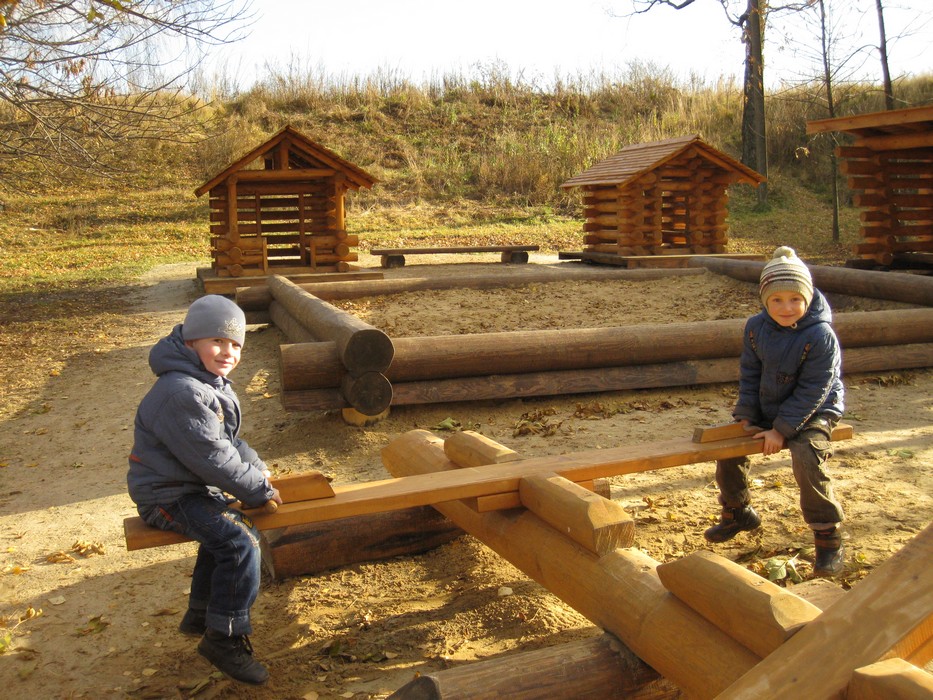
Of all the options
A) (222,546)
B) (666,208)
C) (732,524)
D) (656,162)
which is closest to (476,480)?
(222,546)

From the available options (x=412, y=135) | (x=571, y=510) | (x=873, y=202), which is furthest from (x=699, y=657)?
(x=412, y=135)

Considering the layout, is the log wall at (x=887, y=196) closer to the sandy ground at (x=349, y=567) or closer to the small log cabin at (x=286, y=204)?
the sandy ground at (x=349, y=567)

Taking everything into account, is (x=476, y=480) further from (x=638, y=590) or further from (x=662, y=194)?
(x=662, y=194)

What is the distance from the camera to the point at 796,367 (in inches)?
157

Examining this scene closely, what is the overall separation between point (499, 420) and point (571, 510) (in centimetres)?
359

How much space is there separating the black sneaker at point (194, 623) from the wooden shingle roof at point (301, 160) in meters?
10.4

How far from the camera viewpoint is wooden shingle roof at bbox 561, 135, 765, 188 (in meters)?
15.4

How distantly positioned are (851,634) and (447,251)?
50.5ft

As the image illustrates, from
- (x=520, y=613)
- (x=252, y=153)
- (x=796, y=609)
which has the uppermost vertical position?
(x=252, y=153)

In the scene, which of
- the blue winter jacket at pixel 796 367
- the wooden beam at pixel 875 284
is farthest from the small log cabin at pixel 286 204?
the blue winter jacket at pixel 796 367

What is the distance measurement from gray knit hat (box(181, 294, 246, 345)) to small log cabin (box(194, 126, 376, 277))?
10.4 m

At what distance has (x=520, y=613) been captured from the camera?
3738mm

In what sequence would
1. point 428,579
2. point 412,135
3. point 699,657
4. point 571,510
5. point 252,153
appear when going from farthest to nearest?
point 412,135, point 252,153, point 428,579, point 571,510, point 699,657

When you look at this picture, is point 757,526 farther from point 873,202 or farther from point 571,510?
point 873,202
